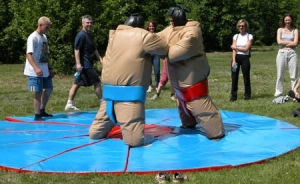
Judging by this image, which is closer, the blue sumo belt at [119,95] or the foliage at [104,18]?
the blue sumo belt at [119,95]

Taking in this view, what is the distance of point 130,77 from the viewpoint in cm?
566

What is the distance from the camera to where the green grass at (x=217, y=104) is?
459 centimetres

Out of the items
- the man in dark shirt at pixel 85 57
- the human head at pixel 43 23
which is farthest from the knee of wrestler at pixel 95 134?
→ the man in dark shirt at pixel 85 57

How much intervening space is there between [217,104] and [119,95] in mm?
3813

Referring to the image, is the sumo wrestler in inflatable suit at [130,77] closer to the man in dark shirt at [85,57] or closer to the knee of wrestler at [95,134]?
the knee of wrestler at [95,134]

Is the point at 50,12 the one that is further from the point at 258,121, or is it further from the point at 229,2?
the point at 229,2

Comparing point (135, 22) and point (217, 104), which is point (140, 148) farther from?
point (217, 104)

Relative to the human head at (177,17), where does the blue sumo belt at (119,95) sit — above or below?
below

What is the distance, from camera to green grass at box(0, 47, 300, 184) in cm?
459

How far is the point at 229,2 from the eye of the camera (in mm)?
28438

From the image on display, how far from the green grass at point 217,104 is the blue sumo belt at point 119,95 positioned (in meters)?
1.20

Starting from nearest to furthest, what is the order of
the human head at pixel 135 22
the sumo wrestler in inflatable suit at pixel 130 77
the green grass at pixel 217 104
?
1. the green grass at pixel 217 104
2. the sumo wrestler in inflatable suit at pixel 130 77
3. the human head at pixel 135 22

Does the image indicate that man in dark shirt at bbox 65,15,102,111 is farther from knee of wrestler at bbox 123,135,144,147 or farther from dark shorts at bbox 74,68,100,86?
knee of wrestler at bbox 123,135,144,147

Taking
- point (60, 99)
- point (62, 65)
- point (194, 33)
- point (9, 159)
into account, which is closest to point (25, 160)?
point (9, 159)
